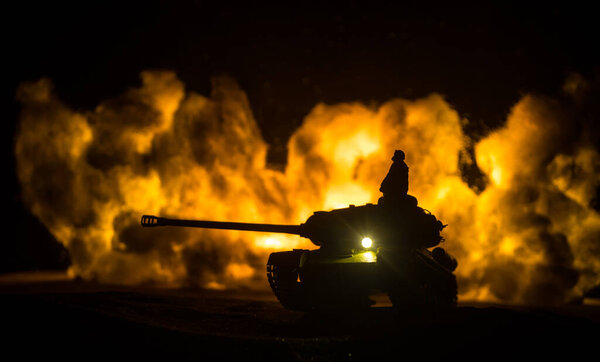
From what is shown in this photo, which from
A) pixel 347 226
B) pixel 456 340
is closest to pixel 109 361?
pixel 456 340

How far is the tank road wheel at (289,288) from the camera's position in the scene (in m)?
9.98

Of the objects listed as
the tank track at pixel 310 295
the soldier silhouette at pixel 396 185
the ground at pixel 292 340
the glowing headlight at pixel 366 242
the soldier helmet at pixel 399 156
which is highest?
the soldier helmet at pixel 399 156

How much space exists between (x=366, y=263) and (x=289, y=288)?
2361mm

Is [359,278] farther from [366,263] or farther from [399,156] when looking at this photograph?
[399,156]

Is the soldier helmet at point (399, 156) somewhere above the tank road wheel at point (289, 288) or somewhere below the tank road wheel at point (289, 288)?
above

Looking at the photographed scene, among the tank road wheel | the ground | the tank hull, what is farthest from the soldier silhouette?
the ground

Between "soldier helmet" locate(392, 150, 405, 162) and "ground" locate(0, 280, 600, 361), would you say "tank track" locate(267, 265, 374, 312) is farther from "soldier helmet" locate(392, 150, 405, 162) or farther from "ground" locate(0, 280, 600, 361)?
"soldier helmet" locate(392, 150, 405, 162)

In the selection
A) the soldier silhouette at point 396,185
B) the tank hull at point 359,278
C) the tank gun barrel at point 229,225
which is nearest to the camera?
the tank hull at point 359,278

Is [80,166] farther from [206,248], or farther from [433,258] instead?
[433,258]

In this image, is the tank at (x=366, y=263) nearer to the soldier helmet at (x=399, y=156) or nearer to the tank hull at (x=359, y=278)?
the tank hull at (x=359, y=278)

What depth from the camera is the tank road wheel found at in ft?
32.8

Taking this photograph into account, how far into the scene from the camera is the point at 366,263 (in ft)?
27.8

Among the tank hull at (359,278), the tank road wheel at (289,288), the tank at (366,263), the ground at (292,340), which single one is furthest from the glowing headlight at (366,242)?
the ground at (292,340)

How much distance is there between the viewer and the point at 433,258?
1037 centimetres
